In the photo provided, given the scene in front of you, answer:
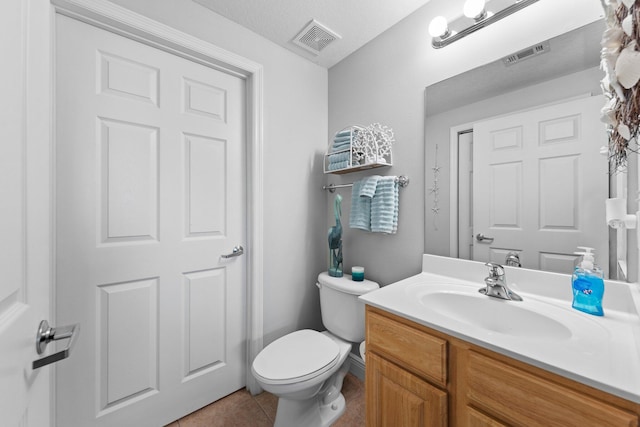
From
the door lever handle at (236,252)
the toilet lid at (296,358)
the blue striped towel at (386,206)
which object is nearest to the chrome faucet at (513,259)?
the blue striped towel at (386,206)

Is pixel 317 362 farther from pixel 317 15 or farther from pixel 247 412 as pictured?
pixel 317 15

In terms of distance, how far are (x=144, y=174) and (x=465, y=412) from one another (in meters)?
1.60

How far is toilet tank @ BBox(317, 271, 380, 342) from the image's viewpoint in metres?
1.42

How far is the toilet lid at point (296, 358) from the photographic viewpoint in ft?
3.67

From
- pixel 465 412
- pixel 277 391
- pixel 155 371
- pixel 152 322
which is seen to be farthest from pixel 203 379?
pixel 465 412

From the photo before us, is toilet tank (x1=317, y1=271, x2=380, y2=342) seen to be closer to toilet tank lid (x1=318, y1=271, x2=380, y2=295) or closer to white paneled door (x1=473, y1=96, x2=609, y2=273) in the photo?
toilet tank lid (x1=318, y1=271, x2=380, y2=295)

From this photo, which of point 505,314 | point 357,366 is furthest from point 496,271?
point 357,366

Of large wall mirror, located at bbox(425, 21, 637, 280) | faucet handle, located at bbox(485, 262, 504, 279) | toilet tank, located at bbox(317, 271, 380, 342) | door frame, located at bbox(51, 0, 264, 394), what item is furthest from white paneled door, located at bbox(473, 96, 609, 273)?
door frame, located at bbox(51, 0, 264, 394)

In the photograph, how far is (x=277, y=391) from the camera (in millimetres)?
1095

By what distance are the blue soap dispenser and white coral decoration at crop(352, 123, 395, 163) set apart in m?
0.94

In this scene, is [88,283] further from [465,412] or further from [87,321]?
[465,412]

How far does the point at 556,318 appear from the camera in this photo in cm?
81

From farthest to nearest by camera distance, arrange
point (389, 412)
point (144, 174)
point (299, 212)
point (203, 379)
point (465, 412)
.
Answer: point (299, 212), point (203, 379), point (144, 174), point (389, 412), point (465, 412)

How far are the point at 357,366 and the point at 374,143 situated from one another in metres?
1.44
